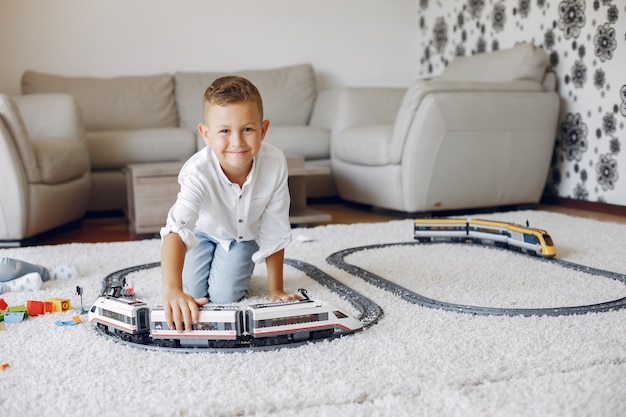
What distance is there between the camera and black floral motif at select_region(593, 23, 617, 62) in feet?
10.9

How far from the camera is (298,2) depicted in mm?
4785

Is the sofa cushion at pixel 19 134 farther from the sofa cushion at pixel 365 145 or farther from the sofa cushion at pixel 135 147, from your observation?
the sofa cushion at pixel 365 145

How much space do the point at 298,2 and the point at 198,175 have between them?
3492mm

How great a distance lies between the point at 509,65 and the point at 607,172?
2.52 ft

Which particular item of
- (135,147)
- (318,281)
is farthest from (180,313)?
(135,147)

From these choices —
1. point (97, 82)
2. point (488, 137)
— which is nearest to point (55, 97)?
point (97, 82)

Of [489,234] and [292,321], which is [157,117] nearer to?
[489,234]

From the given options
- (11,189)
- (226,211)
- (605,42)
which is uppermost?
(605,42)

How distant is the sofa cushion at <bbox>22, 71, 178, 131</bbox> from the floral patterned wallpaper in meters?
2.16

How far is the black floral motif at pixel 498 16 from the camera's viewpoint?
13.6ft

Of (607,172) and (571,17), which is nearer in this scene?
(607,172)

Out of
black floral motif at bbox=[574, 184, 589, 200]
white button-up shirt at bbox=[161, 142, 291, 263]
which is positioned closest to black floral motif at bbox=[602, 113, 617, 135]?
black floral motif at bbox=[574, 184, 589, 200]

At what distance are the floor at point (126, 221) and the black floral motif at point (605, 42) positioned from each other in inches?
31.9

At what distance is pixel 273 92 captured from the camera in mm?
4410
